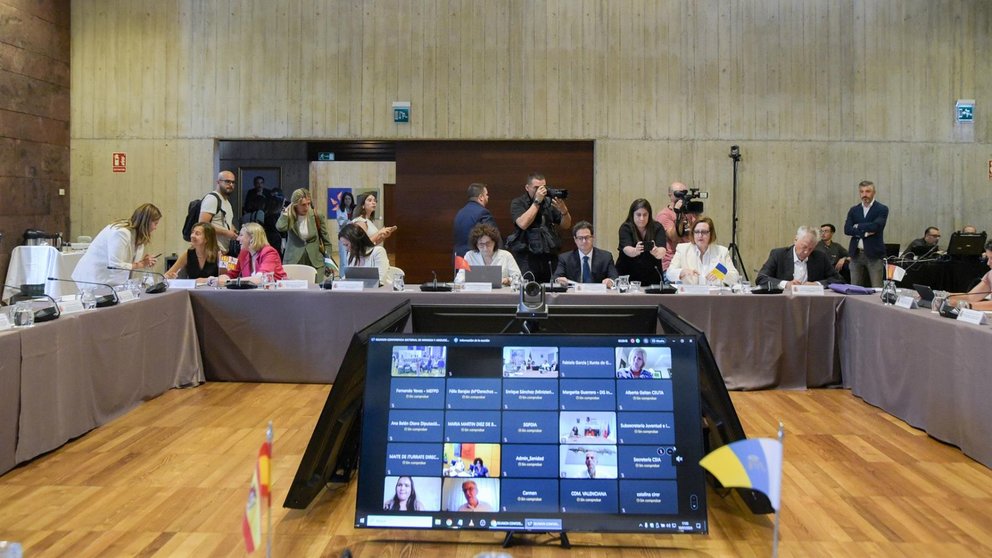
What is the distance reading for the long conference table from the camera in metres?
3.81

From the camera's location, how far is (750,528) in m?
2.88

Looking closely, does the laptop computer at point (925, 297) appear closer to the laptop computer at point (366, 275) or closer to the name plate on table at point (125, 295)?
the laptop computer at point (366, 275)

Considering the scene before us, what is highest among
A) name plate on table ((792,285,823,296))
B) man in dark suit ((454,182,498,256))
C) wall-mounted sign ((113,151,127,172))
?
wall-mounted sign ((113,151,127,172))

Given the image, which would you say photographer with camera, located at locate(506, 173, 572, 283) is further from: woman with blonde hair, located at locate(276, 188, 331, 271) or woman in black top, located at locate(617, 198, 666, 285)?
woman with blonde hair, located at locate(276, 188, 331, 271)

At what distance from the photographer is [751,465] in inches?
69.2

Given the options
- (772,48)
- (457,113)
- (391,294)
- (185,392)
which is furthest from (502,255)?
(772,48)

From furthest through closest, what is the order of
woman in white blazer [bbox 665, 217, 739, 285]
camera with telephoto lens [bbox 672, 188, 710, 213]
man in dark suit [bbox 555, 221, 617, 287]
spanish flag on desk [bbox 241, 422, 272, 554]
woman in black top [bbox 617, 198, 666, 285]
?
1. camera with telephoto lens [bbox 672, 188, 710, 213]
2. woman in black top [bbox 617, 198, 666, 285]
3. man in dark suit [bbox 555, 221, 617, 287]
4. woman in white blazer [bbox 665, 217, 739, 285]
5. spanish flag on desk [bbox 241, 422, 272, 554]

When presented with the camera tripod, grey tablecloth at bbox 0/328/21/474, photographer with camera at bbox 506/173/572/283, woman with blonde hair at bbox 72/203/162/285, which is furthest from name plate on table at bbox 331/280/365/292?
the camera tripod

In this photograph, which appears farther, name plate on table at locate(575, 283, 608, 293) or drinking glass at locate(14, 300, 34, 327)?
name plate on table at locate(575, 283, 608, 293)

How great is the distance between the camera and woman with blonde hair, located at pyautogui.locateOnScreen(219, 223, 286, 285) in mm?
5688

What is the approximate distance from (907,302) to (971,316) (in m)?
0.65

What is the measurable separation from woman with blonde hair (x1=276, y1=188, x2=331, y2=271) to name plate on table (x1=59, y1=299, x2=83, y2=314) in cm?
252

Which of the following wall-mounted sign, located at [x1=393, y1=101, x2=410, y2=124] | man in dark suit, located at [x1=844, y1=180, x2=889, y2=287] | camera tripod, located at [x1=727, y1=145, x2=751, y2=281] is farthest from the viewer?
wall-mounted sign, located at [x1=393, y1=101, x2=410, y2=124]

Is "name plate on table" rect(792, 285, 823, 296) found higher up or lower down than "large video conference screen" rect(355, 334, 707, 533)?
higher up
